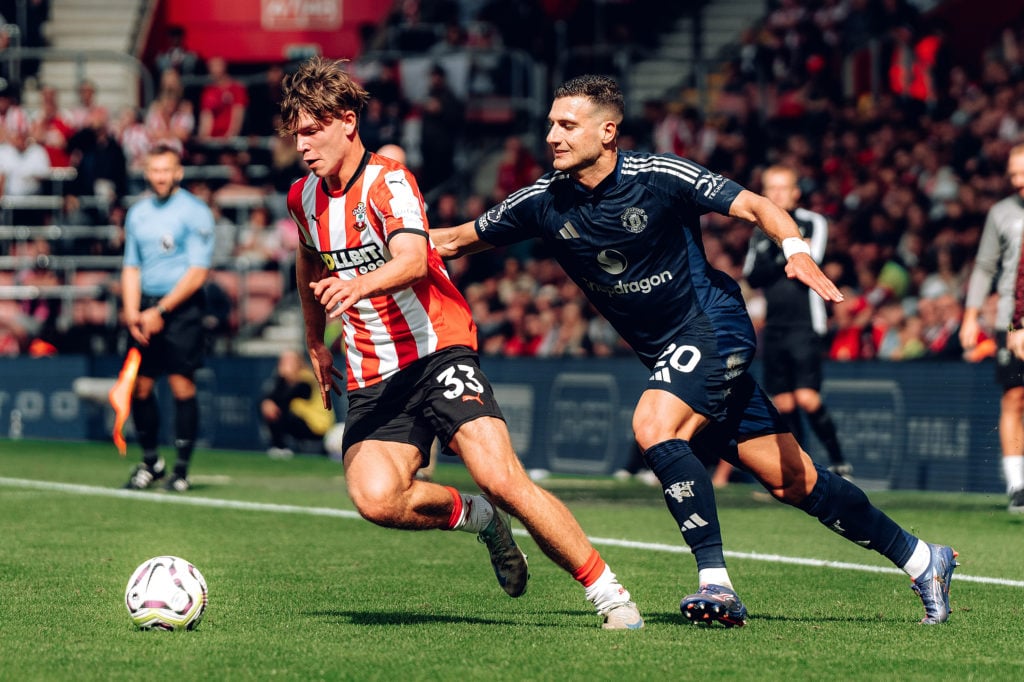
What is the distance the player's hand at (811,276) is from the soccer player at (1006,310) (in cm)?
526

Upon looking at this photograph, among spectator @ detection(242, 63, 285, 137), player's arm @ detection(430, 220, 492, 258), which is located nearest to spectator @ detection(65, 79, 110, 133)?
spectator @ detection(242, 63, 285, 137)

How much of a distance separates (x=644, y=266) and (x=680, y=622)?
1.42 m

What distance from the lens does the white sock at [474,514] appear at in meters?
7.24

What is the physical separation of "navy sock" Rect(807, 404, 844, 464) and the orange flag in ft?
16.5

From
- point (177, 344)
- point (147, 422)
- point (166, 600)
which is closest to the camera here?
point (166, 600)

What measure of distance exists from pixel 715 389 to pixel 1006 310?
5.34 meters

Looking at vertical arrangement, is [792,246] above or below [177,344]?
above

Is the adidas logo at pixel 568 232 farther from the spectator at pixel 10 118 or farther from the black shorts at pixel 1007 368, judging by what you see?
the spectator at pixel 10 118

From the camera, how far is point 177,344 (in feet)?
41.2

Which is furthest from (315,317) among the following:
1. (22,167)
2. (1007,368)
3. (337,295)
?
(22,167)

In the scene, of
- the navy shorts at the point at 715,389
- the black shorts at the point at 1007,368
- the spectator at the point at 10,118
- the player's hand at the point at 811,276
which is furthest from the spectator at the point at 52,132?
the player's hand at the point at 811,276

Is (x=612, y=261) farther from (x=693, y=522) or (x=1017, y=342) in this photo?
(x=1017, y=342)

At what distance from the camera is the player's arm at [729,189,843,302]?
6273mm

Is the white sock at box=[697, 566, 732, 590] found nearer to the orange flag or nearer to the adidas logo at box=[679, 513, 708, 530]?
the adidas logo at box=[679, 513, 708, 530]
